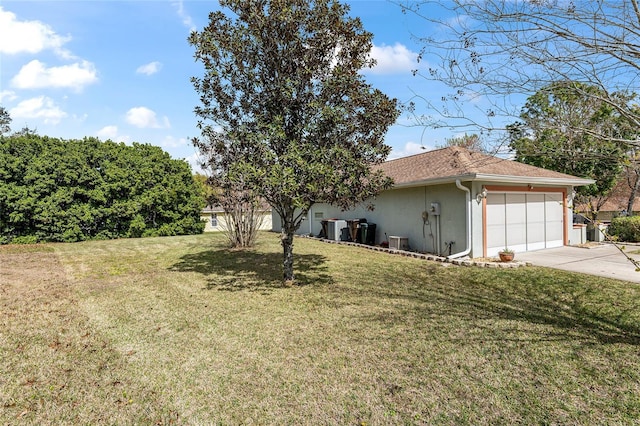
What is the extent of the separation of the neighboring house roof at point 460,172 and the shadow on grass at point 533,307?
2.99m

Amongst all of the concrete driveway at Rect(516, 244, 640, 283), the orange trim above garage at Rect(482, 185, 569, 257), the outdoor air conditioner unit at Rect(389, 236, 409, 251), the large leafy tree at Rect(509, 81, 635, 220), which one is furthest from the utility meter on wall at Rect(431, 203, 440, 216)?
the large leafy tree at Rect(509, 81, 635, 220)

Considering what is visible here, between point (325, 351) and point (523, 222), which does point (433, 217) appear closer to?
point (523, 222)

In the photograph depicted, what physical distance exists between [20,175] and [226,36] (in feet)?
53.0

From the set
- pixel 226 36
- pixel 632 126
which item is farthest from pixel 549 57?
pixel 226 36

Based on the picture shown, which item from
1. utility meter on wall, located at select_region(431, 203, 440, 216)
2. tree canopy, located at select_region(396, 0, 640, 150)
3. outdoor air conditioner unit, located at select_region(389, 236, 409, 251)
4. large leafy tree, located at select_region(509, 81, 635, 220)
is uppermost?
tree canopy, located at select_region(396, 0, 640, 150)

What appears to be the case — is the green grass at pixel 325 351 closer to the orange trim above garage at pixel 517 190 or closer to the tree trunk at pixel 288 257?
the tree trunk at pixel 288 257

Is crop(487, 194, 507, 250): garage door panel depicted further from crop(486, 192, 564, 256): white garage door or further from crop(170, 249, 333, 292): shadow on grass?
crop(170, 249, 333, 292): shadow on grass

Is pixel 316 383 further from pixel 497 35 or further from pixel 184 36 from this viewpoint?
pixel 184 36

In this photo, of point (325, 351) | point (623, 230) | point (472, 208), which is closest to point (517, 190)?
point (472, 208)

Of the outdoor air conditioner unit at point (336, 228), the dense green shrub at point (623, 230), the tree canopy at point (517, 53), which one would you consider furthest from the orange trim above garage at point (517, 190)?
the outdoor air conditioner unit at point (336, 228)

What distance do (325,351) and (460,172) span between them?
24.8 feet

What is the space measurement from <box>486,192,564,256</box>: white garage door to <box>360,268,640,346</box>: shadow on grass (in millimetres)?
2920

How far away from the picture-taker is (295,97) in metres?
6.71

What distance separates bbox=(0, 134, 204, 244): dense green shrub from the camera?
16.6m
